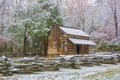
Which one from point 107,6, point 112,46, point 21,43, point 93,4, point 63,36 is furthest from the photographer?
point 93,4

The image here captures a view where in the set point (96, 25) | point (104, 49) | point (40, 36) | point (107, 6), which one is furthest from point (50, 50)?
point (96, 25)

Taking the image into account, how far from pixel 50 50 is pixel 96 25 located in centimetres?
2079

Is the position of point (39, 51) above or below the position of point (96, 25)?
below

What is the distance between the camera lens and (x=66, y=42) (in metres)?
32.8

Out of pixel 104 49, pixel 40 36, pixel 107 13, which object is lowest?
pixel 104 49

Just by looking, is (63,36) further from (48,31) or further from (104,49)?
(104,49)

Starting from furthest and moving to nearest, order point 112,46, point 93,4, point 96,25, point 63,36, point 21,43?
point 93,4 → point 96,25 → point 112,46 → point 21,43 → point 63,36

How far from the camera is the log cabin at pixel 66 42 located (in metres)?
32.8

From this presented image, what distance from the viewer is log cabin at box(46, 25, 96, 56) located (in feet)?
108

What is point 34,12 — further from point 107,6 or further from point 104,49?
point 107,6

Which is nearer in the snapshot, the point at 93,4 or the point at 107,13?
the point at 107,13

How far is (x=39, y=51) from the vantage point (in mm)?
38094

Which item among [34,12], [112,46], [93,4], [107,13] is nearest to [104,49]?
[112,46]

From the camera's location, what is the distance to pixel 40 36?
34.5 metres
